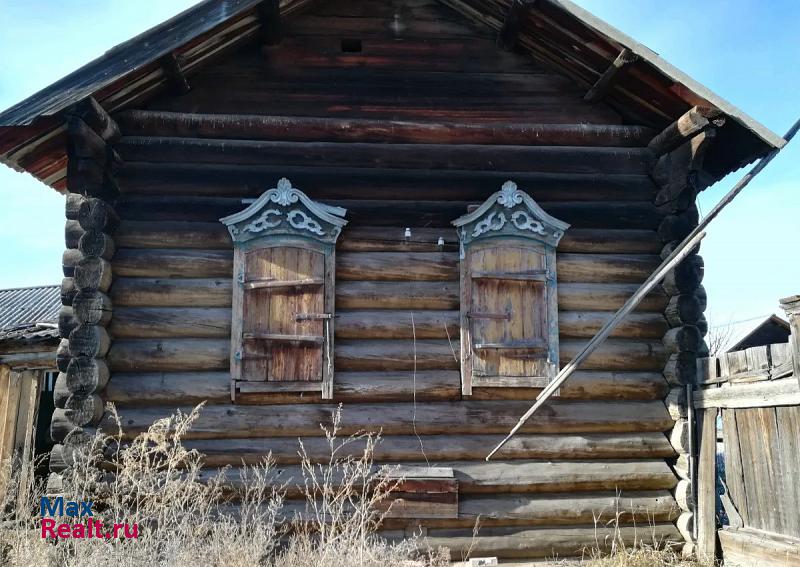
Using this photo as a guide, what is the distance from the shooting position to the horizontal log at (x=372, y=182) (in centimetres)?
725

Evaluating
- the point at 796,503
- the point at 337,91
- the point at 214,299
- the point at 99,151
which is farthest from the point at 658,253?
the point at 99,151

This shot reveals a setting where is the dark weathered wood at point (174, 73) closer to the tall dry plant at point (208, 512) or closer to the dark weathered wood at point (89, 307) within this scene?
the dark weathered wood at point (89, 307)

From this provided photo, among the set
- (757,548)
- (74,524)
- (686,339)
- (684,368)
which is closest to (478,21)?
(686,339)

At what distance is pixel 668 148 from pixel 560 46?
1598 millimetres

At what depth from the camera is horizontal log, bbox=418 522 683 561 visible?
263 inches

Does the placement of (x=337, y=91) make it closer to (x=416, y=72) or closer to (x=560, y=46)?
(x=416, y=72)

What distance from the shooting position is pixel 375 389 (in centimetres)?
696

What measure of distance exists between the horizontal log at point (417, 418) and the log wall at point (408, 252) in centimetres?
2

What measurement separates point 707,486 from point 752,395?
1138mm

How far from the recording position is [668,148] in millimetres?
7461

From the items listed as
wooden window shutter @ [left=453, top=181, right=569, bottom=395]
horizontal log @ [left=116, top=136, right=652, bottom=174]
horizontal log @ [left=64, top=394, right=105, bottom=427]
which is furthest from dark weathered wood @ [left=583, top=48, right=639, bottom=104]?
horizontal log @ [left=64, top=394, right=105, bottom=427]

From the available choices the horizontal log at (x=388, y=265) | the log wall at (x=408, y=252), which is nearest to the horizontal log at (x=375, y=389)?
the log wall at (x=408, y=252)

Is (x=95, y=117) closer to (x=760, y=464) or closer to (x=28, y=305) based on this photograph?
(x=760, y=464)

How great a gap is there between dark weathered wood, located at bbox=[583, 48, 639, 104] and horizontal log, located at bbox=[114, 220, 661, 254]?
1499mm
